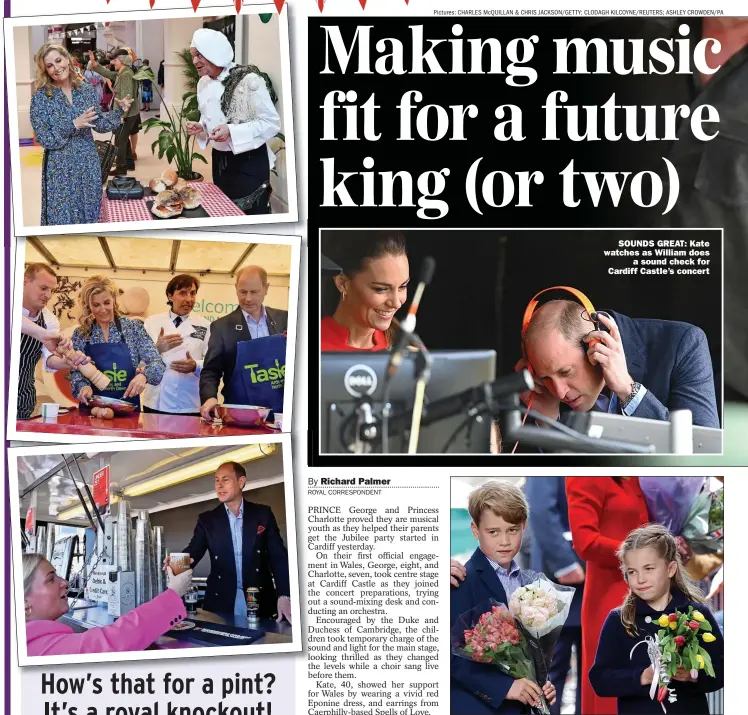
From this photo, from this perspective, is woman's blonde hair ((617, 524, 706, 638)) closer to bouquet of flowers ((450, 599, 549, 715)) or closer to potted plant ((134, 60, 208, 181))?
bouquet of flowers ((450, 599, 549, 715))

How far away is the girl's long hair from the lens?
2879 millimetres

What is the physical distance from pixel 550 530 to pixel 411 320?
1.98 feet

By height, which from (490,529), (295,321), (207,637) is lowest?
(207,637)

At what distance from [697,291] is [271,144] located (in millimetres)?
1077

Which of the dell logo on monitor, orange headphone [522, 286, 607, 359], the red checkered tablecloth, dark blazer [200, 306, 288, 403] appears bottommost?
the dell logo on monitor

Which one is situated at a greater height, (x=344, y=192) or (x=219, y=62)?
(x=219, y=62)

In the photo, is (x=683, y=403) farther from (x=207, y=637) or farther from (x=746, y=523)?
(x=207, y=637)

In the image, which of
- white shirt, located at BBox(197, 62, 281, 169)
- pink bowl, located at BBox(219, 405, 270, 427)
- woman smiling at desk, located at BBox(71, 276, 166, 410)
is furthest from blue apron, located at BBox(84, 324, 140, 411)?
white shirt, located at BBox(197, 62, 281, 169)

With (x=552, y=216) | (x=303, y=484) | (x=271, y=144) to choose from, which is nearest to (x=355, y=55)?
(x=271, y=144)

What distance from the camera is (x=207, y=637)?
288 centimetres

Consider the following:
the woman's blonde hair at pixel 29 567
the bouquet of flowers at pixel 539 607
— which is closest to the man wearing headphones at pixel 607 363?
the bouquet of flowers at pixel 539 607

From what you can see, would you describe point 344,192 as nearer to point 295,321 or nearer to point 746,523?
point 295,321

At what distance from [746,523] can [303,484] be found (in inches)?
42.1

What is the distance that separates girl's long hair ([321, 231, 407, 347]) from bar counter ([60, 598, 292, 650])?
2.40ft
